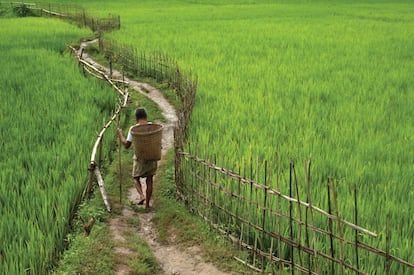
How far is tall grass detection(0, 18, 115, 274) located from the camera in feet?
12.6

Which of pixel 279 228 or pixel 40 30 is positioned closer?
pixel 279 228

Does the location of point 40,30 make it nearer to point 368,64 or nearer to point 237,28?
point 237,28

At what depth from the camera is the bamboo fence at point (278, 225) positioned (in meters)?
3.25

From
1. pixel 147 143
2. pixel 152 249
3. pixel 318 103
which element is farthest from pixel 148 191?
pixel 318 103

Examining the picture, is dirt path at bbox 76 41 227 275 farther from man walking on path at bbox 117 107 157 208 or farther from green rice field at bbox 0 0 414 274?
green rice field at bbox 0 0 414 274

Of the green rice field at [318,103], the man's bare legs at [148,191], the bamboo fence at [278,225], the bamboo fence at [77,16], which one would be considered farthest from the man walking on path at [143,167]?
the bamboo fence at [77,16]

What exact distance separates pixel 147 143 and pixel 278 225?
184 cm

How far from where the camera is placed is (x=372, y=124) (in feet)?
21.4

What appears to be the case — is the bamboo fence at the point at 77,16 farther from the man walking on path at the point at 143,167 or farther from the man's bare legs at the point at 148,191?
the man's bare legs at the point at 148,191

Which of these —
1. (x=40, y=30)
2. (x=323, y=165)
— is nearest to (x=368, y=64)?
(x=323, y=165)

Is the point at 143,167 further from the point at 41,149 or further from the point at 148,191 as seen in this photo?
the point at 41,149

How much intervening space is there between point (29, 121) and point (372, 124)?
536cm

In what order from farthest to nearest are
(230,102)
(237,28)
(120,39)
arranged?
1. (237,28)
2. (120,39)
3. (230,102)

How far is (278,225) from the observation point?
3.70 meters
